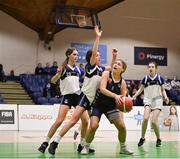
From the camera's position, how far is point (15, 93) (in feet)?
77.7

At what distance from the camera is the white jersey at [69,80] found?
7688mm

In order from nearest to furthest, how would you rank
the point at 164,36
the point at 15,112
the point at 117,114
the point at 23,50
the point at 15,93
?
the point at 117,114
the point at 15,112
the point at 15,93
the point at 23,50
the point at 164,36

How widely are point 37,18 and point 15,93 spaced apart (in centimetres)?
465

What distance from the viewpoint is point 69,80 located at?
25.3ft

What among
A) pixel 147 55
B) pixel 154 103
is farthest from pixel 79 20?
pixel 154 103

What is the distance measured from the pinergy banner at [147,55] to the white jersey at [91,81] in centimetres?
2136

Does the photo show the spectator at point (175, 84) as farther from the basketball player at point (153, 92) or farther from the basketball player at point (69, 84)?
the basketball player at point (69, 84)

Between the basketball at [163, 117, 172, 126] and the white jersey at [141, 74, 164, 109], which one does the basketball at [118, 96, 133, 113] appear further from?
the basketball at [163, 117, 172, 126]

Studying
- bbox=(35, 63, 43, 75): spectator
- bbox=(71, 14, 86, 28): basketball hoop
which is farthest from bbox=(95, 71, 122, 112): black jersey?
bbox=(35, 63, 43, 75): spectator

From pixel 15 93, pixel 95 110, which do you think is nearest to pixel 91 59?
pixel 95 110

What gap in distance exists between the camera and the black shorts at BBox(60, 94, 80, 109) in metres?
7.65

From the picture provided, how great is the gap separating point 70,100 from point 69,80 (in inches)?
14.8

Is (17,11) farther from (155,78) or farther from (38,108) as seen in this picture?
(155,78)

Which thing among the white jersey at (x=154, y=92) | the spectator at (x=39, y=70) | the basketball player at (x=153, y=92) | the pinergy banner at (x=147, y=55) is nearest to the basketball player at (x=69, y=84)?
the basketball player at (x=153, y=92)
